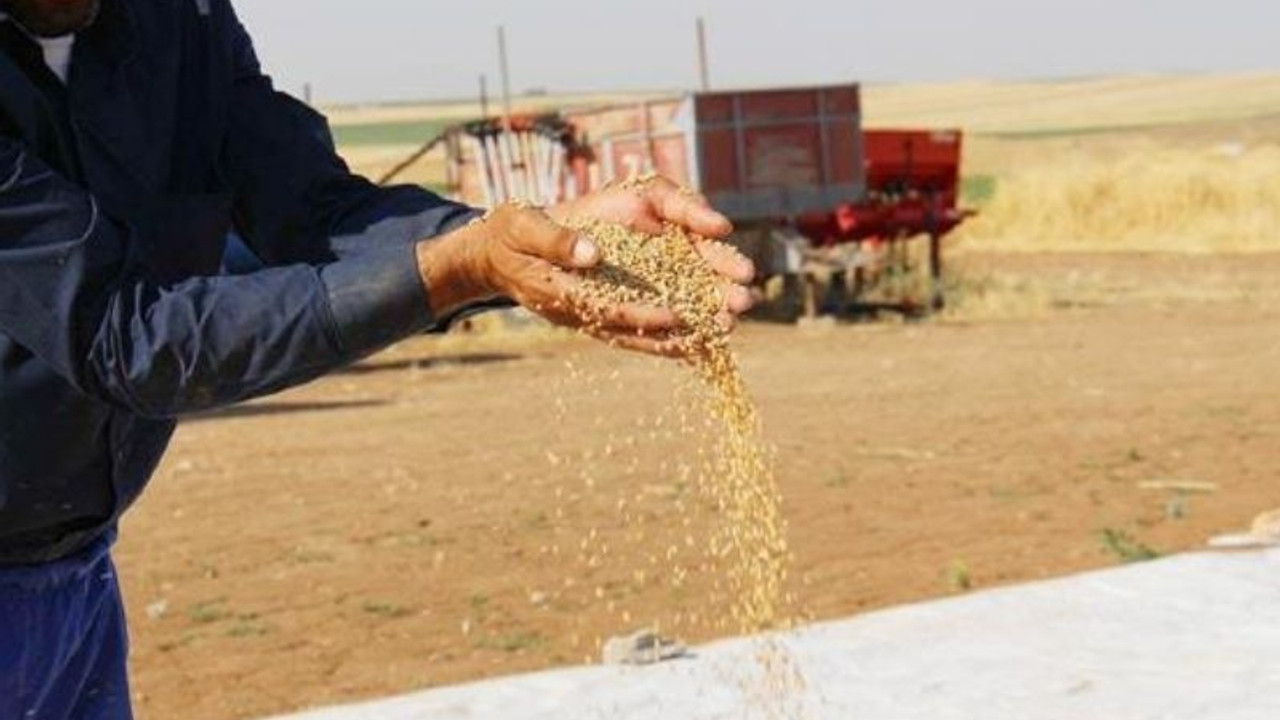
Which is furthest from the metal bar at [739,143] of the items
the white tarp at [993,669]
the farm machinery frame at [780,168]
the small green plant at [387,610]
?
the white tarp at [993,669]

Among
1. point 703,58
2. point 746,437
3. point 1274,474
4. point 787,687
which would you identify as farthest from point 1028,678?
point 703,58

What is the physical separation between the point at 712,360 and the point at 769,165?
1710cm

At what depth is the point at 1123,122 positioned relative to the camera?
81750mm

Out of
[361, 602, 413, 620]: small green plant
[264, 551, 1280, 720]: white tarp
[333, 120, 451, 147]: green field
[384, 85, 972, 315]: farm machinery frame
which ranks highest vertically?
[264, 551, 1280, 720]: white tarp

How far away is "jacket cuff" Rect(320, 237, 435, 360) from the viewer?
2.21 m

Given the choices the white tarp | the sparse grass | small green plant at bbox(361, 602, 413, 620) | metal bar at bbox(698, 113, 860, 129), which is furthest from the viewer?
metal bar at bbox(698, 113, 860, 129)

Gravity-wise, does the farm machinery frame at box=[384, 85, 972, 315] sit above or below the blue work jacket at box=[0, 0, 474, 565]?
below

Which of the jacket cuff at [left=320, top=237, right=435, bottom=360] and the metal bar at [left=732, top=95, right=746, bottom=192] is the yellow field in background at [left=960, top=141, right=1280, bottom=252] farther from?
the jacket cuff at [left=320, top=237, right=435, bottom=360]

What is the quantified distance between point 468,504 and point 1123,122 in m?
74.2

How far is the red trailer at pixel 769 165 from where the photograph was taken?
63.3 feet

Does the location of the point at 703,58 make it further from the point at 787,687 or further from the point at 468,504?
the point at 787,687

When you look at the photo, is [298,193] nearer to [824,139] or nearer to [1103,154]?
[824,139]

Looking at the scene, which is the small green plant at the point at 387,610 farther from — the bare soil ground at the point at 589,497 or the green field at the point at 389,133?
the green field at the point at 389,133

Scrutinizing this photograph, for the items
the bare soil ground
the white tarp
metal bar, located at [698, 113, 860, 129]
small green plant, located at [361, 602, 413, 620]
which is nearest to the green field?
metal bar, located at [698, 113, 860, 129]
